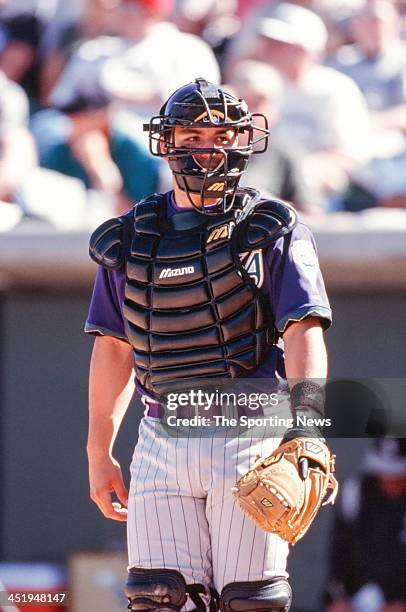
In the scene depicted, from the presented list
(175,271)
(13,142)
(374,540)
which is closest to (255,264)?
(175,271)

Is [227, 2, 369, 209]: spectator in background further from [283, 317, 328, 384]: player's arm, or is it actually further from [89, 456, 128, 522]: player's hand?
[283, 317, 328, 384]: player's arm

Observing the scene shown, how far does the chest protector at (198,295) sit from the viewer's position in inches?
118

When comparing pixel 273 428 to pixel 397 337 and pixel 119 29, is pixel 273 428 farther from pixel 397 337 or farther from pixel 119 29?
pixel 119 29

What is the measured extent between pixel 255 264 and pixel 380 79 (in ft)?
13.3

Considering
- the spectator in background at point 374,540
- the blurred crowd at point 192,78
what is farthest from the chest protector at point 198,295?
the blurred crowd at point 192,78

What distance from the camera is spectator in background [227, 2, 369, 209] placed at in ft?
21.0

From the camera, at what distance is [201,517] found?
118 inches

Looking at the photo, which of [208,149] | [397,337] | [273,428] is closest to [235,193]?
[208,149]

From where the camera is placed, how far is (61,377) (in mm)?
7074

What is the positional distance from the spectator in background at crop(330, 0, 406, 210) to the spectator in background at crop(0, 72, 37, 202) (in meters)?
1.81

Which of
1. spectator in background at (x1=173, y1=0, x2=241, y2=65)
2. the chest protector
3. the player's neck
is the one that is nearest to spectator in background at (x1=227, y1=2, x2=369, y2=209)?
spectator in background at (x1=173, y1=0, x2=241, y2=65)

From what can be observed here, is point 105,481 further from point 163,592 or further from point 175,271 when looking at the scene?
point 175,271

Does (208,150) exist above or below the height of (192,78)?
below

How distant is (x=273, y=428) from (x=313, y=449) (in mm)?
298
